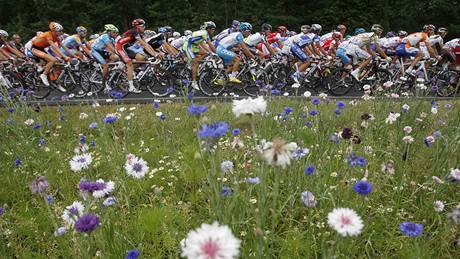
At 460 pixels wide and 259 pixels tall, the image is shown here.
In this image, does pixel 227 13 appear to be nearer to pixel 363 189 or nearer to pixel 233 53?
pixel 233 53

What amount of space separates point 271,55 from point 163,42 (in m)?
3.53

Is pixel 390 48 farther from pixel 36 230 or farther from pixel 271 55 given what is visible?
pixel 36 230

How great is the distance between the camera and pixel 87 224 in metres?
1.22

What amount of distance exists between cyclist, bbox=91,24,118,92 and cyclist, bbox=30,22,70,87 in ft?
2.49

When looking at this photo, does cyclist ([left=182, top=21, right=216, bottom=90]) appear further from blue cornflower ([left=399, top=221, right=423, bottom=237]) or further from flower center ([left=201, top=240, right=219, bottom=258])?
flower center ([left=201, top=240, right=219, bottom=258])

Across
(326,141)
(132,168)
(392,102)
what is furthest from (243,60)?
(132,168)

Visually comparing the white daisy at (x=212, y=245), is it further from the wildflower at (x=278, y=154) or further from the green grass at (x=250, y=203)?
the green grass at (x=250, y=203)

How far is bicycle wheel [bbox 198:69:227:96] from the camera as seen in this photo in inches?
388

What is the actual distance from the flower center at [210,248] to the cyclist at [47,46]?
985 centimetres

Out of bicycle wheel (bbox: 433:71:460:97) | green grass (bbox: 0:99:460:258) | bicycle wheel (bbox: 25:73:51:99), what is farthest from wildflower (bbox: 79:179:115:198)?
bicycle wheel (bbox: 433:71:460:97)

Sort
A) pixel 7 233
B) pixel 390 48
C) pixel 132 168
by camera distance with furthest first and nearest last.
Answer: pixel 390 48 < pixel 7 233 < pixel 132 168

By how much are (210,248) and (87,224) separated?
59 cm

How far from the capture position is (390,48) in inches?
476

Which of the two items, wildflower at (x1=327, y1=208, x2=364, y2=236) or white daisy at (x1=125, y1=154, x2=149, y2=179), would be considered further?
white daisy at (x1=125, y1=154, x2=149, y2=179)
